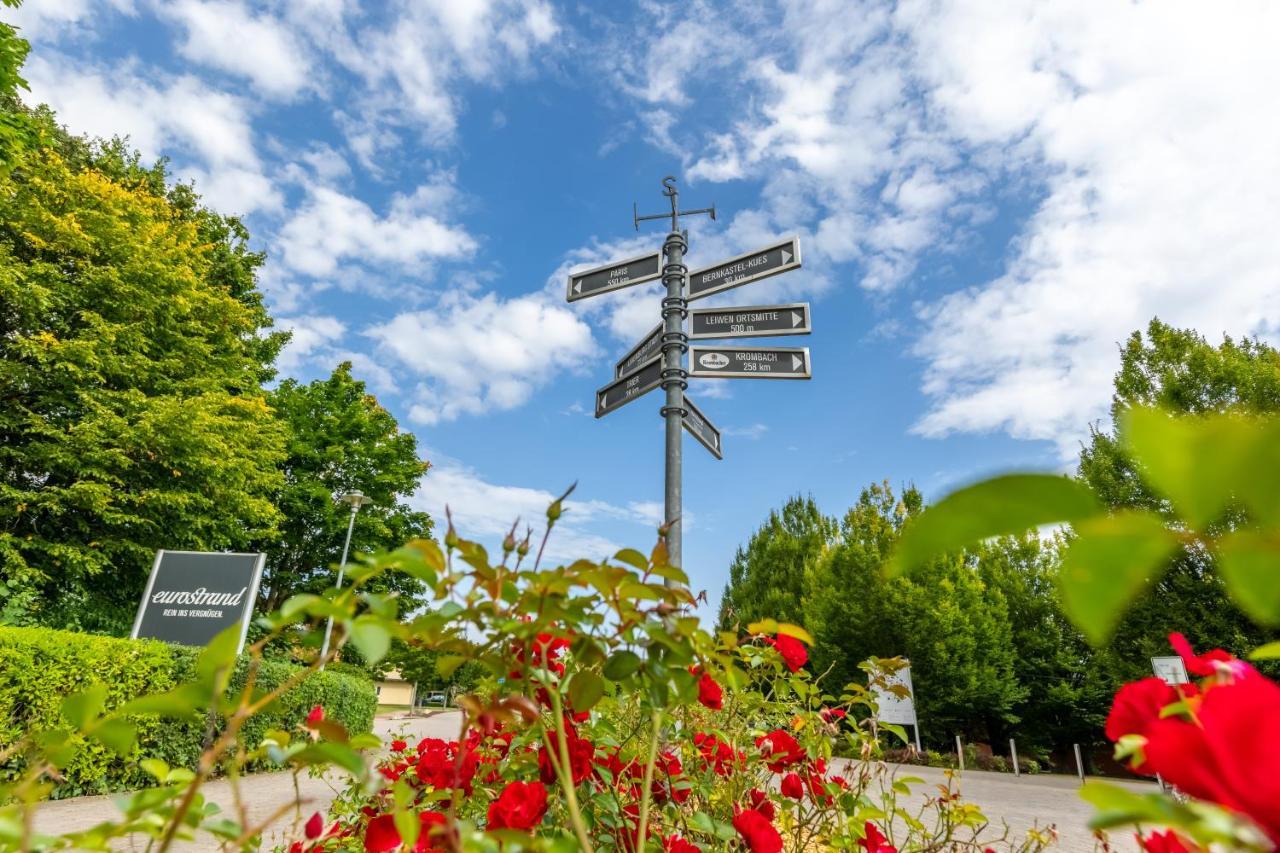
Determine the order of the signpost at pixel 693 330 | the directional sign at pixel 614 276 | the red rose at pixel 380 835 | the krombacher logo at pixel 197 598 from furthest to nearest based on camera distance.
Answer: the krombacher logo at pixel 197 598
the directional sign at pixel 614 276
the signpost at pixel 693 330
the red rose at pixel 380 835

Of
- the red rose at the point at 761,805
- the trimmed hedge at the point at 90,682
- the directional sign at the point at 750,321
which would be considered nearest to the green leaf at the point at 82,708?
the red rose at the point at 761,805

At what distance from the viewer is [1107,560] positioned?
1.16ft

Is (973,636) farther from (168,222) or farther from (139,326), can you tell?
(168,222)

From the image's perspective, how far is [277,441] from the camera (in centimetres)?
1486

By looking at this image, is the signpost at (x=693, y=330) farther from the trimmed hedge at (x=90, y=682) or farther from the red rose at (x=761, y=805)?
the trimmed hedge at (x=90, y=682)

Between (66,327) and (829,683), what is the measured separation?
1866 centimetres

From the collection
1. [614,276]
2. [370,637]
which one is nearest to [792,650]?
[370,637]

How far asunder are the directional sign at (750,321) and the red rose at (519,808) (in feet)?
10.8

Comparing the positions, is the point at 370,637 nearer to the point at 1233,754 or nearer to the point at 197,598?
the point at 1233,754

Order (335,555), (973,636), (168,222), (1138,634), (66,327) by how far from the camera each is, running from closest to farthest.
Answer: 1. (66,327)
2. (1138,634)
3. (168,222)
4. (973,636)
5. (335,555)

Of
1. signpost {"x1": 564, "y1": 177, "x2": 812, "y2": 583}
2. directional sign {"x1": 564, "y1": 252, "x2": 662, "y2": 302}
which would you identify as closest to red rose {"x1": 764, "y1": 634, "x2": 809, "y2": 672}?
signpost {"x1": 564, "y1": 177, "x2": 812, "y2": 583}

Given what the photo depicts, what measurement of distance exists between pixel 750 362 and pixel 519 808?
11.1 ft

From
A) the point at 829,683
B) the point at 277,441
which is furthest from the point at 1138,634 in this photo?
the point at 277,441

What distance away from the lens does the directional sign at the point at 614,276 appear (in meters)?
4.48
